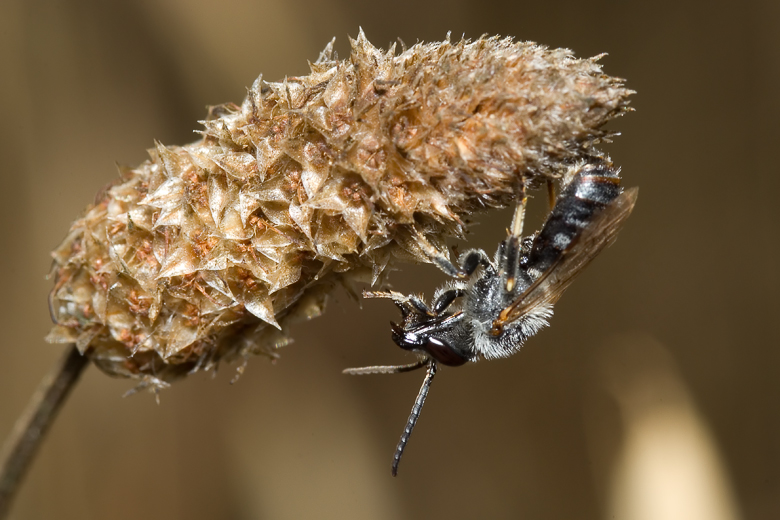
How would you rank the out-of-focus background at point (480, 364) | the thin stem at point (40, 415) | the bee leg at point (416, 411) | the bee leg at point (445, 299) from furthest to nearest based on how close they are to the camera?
the out-of-focus background at point (480, 364) < the thin stem at point (40, 415) < the bee leg at point (445, 299) < the bee leg at point (416, 411)

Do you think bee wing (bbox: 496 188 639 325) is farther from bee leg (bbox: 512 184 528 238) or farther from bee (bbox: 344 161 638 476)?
bee leg (bbox: 512 184 528 238)

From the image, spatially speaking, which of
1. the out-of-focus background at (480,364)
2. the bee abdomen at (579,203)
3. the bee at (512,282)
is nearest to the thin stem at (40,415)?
the out-of-focus background at (480,364)

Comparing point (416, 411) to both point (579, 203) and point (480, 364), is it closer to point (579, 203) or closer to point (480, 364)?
point (579, 203)

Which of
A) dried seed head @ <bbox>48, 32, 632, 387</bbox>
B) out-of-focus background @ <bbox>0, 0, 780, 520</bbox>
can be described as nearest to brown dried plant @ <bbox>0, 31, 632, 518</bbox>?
dried seed head @ <bbox>48, 32, 632, 387</bbox>

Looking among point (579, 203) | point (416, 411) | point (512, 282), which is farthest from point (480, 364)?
point (579, 203)

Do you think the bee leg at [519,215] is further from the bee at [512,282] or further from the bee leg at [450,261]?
the bee leg at [450,261]
